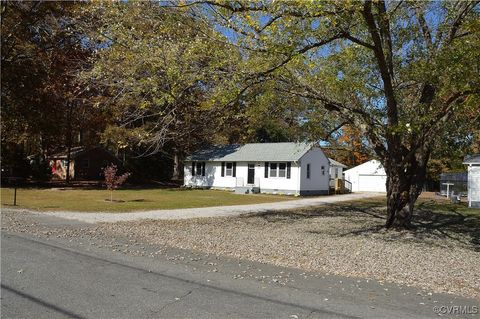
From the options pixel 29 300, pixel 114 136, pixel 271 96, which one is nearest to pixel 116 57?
pixel 271 96

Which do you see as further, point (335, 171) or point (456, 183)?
point (335, 171)

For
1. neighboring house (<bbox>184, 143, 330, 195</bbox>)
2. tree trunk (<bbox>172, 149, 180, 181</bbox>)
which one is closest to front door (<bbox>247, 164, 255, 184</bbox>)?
neighboring house (<bbox>184, 143, 330, 195</bbox>)

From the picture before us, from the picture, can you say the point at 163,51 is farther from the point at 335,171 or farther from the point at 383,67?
the point at 335,171

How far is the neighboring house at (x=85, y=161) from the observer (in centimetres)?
4700

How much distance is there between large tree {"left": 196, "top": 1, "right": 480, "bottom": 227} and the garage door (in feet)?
107

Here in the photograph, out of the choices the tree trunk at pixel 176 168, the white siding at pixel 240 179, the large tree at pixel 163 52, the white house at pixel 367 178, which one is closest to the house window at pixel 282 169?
the white siding at pixel 240 179

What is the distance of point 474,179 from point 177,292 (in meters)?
25.3

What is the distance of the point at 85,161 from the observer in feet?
157

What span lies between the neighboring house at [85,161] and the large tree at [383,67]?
36.1m

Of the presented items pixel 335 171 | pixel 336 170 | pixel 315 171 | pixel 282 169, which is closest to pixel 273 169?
pixel 282 169

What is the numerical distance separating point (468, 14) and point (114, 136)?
27707 mm

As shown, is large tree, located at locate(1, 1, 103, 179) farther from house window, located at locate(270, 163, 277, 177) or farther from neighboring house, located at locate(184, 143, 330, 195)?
house window, located at locate(270, 163, 277, 177)

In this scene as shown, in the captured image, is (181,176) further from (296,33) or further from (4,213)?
(296,33)

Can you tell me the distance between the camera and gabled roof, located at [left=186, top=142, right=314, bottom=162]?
36.0m
